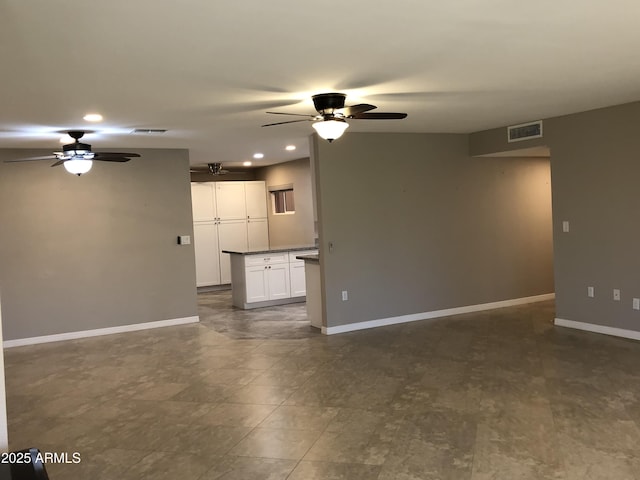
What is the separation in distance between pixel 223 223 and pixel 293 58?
7.34 m

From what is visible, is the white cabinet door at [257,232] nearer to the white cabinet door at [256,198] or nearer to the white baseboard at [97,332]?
the white cabinet door at [256,198]

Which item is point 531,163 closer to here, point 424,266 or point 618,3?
point 424,266

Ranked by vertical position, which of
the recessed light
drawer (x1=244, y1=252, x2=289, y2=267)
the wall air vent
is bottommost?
drawer (x1=244, y1=252, x2=289, y2=267)

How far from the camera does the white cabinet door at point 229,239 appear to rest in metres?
10.3

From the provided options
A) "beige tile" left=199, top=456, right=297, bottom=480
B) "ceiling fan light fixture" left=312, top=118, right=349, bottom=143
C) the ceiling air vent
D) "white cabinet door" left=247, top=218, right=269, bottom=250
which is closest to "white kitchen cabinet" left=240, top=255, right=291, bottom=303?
"white cabinet door" left=247, top=218, right=269, bottom=250

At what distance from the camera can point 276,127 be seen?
5734 mm

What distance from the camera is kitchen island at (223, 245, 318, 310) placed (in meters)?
8.11

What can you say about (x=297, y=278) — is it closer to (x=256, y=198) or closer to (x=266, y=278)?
(x=266, y=278)

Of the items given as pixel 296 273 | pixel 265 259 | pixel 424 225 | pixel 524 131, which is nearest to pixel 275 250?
pixel 265 259

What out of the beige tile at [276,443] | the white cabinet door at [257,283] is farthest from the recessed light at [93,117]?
the white cabinet door at [257,283]

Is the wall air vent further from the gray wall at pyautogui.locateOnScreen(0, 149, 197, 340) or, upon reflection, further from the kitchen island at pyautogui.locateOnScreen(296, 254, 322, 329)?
the kitchen island at pyautogui.locateOnScreen(296, 254, 322, 329)

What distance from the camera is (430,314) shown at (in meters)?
6.96

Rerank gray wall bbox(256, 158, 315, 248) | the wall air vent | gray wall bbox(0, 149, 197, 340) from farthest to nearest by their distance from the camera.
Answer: gray wall bbox(256, 158, 315, 248) → gray wall bbox(0, 149, 197, 340) → the wall air vent

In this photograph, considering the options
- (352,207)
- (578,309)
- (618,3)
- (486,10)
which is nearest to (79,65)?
(486,10)
